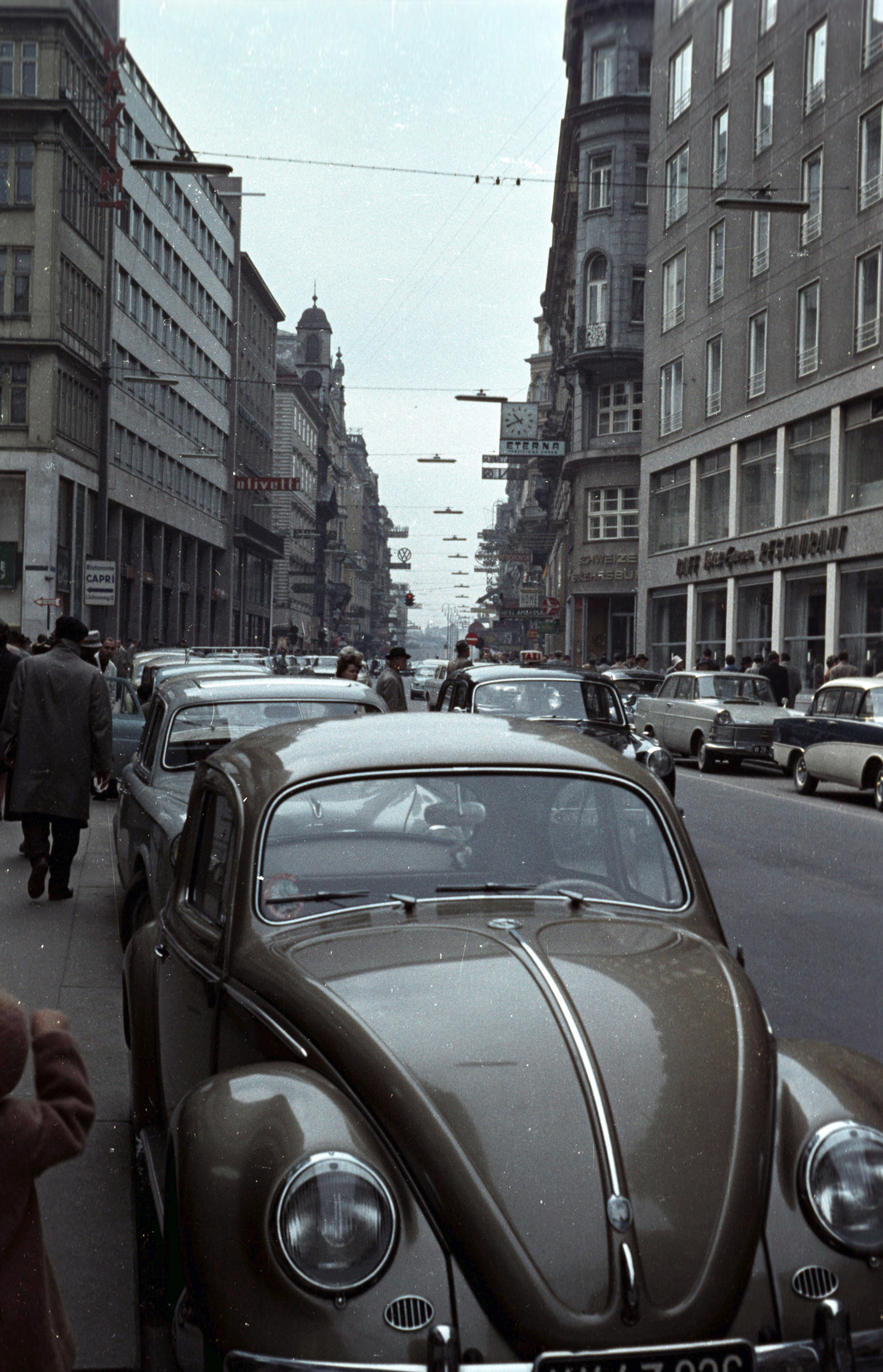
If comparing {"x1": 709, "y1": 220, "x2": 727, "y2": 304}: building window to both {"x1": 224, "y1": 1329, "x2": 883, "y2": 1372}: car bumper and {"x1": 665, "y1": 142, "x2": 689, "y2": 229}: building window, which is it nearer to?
{"x1": 665, "y1": 142, "x2": 689, "y2": 229}: building window

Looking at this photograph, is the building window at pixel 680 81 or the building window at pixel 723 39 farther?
the building window at pixel 680 81

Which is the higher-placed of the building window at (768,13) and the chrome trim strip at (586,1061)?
the building window at (768,13)

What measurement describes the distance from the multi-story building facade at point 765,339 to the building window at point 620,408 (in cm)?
937

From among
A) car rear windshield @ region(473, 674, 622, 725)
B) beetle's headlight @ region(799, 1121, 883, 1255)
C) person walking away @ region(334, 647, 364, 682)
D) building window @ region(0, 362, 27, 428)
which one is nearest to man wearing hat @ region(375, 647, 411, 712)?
person walking away @ region(334, 647, 364, 682)

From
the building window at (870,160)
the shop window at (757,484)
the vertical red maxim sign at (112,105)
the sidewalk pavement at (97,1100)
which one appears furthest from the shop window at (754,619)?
the sidewalk pavement at (97,1100)

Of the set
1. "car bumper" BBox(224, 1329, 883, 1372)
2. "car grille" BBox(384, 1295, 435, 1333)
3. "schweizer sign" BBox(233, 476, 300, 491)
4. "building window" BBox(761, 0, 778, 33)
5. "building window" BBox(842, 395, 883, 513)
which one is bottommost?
"car bumper" BBox(224, 1329, 883, 1372)

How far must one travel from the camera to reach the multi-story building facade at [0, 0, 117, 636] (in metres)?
43.4

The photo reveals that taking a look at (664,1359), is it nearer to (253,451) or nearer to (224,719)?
(224,719)

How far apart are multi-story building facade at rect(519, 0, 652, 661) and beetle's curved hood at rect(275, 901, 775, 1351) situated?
5354 centimetres

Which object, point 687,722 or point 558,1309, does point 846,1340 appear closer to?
point 558,1309

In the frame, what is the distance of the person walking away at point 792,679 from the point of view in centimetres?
2889

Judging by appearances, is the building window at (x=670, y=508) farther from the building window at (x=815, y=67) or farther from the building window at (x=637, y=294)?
the building window at (x=815, y=67)

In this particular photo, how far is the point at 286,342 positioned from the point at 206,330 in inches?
3033

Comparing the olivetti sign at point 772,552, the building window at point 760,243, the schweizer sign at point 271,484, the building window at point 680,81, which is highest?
the building window at point 680,81
